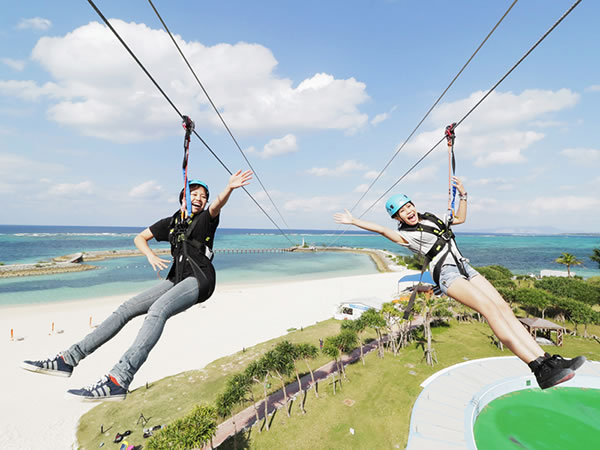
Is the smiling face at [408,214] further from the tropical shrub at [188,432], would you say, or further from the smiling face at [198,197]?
the tropical shrub at [188,432]

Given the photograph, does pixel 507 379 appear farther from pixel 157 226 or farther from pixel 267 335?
pixel 157 226

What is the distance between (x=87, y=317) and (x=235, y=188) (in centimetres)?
4139

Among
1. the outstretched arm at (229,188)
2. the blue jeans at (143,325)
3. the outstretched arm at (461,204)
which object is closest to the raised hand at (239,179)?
the outstretched arm at (229,188)

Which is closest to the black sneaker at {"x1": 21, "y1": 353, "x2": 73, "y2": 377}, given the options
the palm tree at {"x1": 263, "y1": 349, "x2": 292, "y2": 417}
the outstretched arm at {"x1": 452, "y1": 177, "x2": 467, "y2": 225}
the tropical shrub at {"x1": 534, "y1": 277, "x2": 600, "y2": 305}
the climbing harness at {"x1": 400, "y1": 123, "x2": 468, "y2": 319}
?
the climbing harness at {"x1": 400, "y1": 123, "x2": 468, "y2": 319}

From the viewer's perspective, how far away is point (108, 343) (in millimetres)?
28219

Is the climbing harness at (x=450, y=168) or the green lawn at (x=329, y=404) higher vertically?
the climbing harness at (x=450, y=168)

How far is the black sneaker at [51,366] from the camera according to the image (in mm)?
3549

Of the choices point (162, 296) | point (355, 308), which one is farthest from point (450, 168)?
point (355, 308)

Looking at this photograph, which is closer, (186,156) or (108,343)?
(186,156)

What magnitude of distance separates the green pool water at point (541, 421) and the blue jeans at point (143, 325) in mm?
18887

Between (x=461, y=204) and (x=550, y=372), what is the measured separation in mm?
3258

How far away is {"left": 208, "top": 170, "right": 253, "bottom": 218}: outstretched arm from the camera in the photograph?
398 centimetres

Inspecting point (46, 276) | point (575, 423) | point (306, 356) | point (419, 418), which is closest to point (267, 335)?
point (306, 356)

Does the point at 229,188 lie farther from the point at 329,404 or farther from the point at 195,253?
the point at 329,404
